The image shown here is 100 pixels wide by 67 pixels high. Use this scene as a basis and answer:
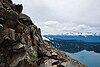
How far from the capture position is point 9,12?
40.6 meters

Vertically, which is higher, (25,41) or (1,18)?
(1,18)

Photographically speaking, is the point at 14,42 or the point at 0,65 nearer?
the point at 0,65

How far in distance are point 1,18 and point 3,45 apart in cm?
580

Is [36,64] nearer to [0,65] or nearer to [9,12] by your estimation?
[0,65]

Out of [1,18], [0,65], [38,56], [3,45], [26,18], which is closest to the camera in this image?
[0,65]

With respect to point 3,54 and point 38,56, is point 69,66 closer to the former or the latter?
point 38,56

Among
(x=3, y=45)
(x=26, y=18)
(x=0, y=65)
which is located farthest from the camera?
(x=26, y=18)

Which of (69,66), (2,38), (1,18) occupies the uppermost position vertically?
(1,18)

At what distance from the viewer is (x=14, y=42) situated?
3734 cm

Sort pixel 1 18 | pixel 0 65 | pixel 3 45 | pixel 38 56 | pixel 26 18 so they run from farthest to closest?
pixel 26 18
pixel 38 56
pixel 1 18
pixel 3 45
pixel 0 65

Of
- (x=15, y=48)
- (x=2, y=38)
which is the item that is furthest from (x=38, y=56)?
(x=2, y=38)

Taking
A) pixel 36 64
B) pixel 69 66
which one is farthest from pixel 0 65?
pixel 69 66

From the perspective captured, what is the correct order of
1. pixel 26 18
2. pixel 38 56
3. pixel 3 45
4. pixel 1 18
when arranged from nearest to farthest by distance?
pixel 3 45
pixel 1 18
pixel 38 56
pixel 26 18

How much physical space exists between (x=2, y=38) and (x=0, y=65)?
16.2ft
